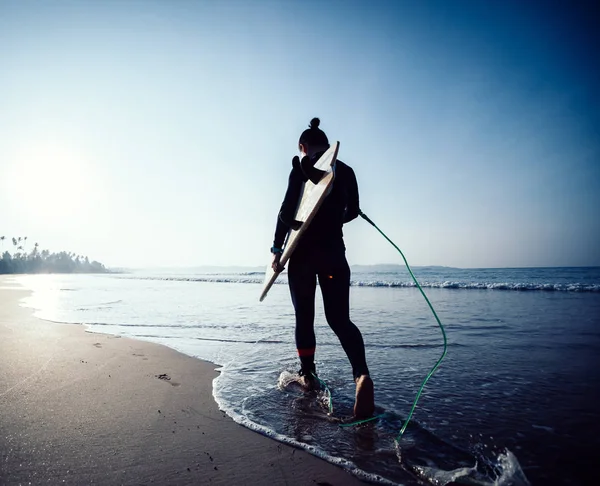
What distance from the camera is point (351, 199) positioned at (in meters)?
2.68

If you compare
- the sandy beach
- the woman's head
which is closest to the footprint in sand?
the sandy beach

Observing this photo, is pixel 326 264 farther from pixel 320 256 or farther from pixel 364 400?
pixel 364 400

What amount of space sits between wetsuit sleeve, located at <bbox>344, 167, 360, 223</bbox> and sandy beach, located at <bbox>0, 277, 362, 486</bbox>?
183 centimetres

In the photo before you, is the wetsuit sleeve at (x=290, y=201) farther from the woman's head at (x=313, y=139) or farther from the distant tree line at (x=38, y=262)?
the distant tree line at (x=38, y=262)

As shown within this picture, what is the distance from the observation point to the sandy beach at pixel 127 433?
1.37 metres

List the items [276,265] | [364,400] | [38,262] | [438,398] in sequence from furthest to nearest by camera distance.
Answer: [38,262] → [276,265] → [438,398] → [364,400]

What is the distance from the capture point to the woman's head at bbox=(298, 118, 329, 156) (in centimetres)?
269

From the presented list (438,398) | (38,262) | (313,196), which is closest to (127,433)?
(313,196)

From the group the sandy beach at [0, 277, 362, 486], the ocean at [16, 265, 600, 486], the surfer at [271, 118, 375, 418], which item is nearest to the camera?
the sandy beach at [0, 277, 362, 486]

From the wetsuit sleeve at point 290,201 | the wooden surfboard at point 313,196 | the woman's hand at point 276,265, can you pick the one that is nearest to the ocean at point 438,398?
the woman's hand at point 276,265

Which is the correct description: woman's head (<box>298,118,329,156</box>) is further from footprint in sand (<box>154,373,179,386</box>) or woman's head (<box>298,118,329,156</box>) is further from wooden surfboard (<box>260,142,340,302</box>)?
footprint in sand (<box>154,373,179,386</box>)

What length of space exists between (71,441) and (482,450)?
2.22 m

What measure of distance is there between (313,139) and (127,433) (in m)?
2.49

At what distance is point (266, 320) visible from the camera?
620 cm
